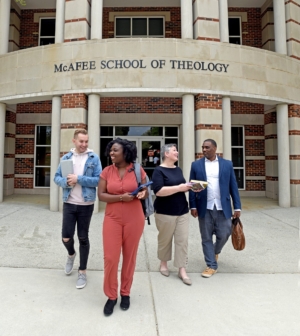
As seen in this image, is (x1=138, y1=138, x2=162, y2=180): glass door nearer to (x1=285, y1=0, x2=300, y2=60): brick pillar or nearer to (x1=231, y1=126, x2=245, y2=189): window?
(x1=231, y1=126, x2=245, y2=189): window

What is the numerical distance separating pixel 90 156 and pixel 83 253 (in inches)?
49.1

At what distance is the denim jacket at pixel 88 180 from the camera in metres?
3.13

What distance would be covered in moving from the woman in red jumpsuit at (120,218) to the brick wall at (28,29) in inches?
442

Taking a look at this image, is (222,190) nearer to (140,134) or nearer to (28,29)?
(140,134)

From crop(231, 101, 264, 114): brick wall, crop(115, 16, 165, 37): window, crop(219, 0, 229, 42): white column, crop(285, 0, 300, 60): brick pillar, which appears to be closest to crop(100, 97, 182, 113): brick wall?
crop(231, 101, 264, 114): brick wall

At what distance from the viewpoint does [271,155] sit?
10688 mm

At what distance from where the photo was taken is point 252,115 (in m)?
11.1

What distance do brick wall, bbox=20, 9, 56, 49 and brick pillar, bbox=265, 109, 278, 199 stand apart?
10.7 meters

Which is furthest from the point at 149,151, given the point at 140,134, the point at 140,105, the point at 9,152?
the point at 9,152

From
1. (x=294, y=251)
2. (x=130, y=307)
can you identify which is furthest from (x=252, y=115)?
(x=130, y=307)

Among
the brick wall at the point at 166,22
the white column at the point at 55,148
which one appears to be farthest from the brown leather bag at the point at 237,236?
the brick wall at the point at 166,22

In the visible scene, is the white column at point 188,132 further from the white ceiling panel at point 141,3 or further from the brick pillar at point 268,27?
the white ceiling panel at point 141,3

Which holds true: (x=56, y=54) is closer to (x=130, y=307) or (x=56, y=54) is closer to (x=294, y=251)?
(x=130, y=307)

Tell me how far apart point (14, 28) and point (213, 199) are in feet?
38.7
